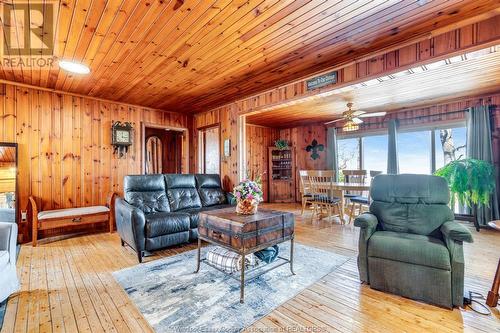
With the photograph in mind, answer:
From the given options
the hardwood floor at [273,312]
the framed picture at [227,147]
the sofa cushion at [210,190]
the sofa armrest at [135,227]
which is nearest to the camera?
the hardwood floor at [273,312]

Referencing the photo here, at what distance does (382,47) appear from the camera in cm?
258

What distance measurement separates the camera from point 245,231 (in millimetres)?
2029

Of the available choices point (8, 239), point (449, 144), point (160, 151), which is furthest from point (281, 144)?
point (8, 239)

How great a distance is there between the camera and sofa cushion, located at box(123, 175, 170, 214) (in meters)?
3.46

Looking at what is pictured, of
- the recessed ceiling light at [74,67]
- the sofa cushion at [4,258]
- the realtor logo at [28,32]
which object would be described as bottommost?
the sofa cushion at [4,258]

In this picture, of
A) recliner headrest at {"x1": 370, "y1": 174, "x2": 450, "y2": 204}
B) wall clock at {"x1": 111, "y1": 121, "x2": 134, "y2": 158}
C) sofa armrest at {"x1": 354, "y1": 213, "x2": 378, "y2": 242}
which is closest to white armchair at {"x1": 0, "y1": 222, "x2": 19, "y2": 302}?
wall clock at {"x1": 111, "y1": 121, "x2": 134, "y2": 158}

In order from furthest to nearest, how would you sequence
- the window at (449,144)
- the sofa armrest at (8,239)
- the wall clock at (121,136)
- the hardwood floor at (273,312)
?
the window at (449,144) < the wall clock at (121,136) < the sofa armrest at (8,239) < the hardwood floor at (273,312)

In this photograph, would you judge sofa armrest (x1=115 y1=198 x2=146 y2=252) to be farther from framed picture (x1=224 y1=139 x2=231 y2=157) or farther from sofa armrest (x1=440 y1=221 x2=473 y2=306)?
sofa armrest (x1=440 y1=221 x2=473 y2=306)

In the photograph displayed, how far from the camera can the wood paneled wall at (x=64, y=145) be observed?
12.1ft

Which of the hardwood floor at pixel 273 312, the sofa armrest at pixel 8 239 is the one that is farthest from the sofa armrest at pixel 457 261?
the sofa armrest at pixel 8 239

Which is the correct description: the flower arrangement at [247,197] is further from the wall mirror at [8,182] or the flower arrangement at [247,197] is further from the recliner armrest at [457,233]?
the wall mirror at [8,182]

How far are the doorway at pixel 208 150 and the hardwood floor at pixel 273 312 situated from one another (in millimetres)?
2915

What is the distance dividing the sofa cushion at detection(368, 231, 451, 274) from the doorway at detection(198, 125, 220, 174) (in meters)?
3.98

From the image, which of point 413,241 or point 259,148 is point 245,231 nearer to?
point 413,241
